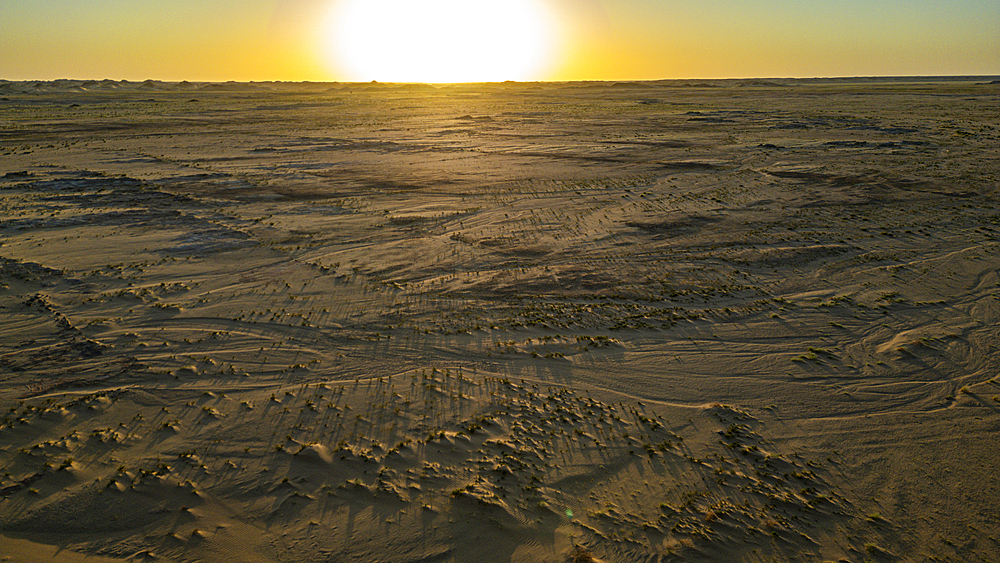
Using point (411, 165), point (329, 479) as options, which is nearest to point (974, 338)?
point (329, 479)

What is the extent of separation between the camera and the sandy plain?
8.66m

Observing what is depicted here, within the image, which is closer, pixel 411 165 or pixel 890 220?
pixel 890 220

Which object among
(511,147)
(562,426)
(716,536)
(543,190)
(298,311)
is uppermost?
(511,147)

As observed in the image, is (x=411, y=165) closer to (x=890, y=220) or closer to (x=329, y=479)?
(x=890, y=220)

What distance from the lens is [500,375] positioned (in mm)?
12734

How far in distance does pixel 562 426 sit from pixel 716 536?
137 inches

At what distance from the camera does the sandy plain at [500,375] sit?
8.66 metres

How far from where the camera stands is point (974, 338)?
14.2m

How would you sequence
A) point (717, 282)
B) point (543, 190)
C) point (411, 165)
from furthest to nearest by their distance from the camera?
point (411, 165) → point (543, 190) → point (717, 282)

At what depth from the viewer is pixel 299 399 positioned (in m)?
11.7

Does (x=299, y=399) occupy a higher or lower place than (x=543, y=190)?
lower

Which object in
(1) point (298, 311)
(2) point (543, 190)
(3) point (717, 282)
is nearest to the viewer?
(1) point (298, 311)

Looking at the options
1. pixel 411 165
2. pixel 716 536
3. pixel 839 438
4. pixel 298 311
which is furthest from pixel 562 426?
pixel 411 165

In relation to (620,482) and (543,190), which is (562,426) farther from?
(543,190)
